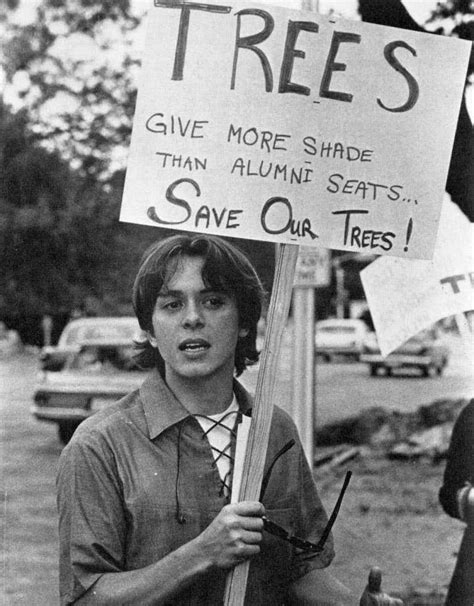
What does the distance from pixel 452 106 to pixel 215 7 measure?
55cm

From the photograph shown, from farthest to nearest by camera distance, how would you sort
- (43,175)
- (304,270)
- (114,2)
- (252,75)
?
(304,270), (43,175), (114,2), (252,75)

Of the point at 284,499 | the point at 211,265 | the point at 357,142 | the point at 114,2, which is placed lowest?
the point at 284,499

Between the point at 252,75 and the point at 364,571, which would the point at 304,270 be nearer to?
the point at 364,571

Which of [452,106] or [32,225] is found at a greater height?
[452,106]

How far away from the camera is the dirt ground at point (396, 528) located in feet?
17.9

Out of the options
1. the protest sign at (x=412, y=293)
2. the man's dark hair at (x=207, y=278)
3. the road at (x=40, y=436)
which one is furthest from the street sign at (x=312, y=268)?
the man's dark hair at (x=207, y=278)

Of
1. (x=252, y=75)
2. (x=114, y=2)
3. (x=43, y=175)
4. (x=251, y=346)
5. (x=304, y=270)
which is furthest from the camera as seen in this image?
(x=304, y=270)

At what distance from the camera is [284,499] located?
229 cm

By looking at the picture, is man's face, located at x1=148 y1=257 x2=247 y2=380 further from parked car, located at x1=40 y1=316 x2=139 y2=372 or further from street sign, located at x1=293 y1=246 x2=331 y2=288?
street sign, located at x1=293 y1=246 x2=331 y2=288

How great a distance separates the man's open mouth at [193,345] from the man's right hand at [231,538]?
1.19 feet

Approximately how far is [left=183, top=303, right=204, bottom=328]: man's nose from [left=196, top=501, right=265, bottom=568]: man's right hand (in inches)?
16.0

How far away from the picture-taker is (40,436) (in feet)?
14.5

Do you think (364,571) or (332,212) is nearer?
(332,212)

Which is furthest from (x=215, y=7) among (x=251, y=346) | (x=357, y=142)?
(x=251, y=346)
